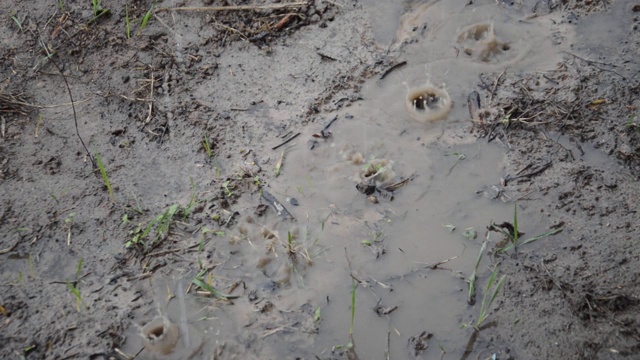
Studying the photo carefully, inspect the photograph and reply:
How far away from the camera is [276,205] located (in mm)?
→ 3336

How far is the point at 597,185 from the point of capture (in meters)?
3.19

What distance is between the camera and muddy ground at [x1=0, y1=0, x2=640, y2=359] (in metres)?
2.83

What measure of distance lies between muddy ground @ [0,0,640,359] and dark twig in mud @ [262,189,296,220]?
0.01 metres

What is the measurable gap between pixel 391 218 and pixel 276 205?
26.5 inches

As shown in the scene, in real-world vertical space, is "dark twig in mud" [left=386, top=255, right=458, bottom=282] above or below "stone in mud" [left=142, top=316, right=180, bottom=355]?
above

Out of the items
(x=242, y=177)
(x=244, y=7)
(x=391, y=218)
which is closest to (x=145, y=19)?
(x=244, y=7)

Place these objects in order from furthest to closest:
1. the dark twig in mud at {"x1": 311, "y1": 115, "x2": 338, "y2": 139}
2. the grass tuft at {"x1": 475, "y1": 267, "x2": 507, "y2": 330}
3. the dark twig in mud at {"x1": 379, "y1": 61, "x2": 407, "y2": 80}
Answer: the dark twig in mud at {"x1": 379, "y1": 61, "x2": 407, "y2": 80}
the dark twig in mud at {"x1": 311, "y1": 115, "x2": 338, "y2": 139}
the grass tuft at {"x1": 475, "y1": 267, "x2": 507, "y2": 330}

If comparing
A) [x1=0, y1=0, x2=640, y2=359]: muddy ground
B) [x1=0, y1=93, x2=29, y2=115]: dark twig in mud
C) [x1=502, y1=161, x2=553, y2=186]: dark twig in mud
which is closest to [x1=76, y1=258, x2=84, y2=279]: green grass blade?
[x1=0, y1=0, x2=640, y2=359]: muddy ground

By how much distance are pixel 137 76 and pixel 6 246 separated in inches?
56.9

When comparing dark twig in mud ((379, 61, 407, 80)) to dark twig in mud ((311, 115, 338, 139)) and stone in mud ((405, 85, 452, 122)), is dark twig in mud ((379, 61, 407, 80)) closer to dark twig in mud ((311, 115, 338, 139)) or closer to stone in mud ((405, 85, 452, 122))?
stone in mud ((405, 85, 452, 122))

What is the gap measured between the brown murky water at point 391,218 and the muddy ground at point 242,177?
19mm

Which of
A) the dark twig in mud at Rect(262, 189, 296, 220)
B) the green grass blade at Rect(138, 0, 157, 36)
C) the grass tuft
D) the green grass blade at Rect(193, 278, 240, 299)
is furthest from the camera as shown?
the green grass blade at Rect(138, 0, 157, 36)

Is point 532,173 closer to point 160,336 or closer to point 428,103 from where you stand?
point 428,103

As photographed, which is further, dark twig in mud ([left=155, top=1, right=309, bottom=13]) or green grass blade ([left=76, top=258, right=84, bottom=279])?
dark twig in mud ([left=155, top=1, right=309, bottom=13])
